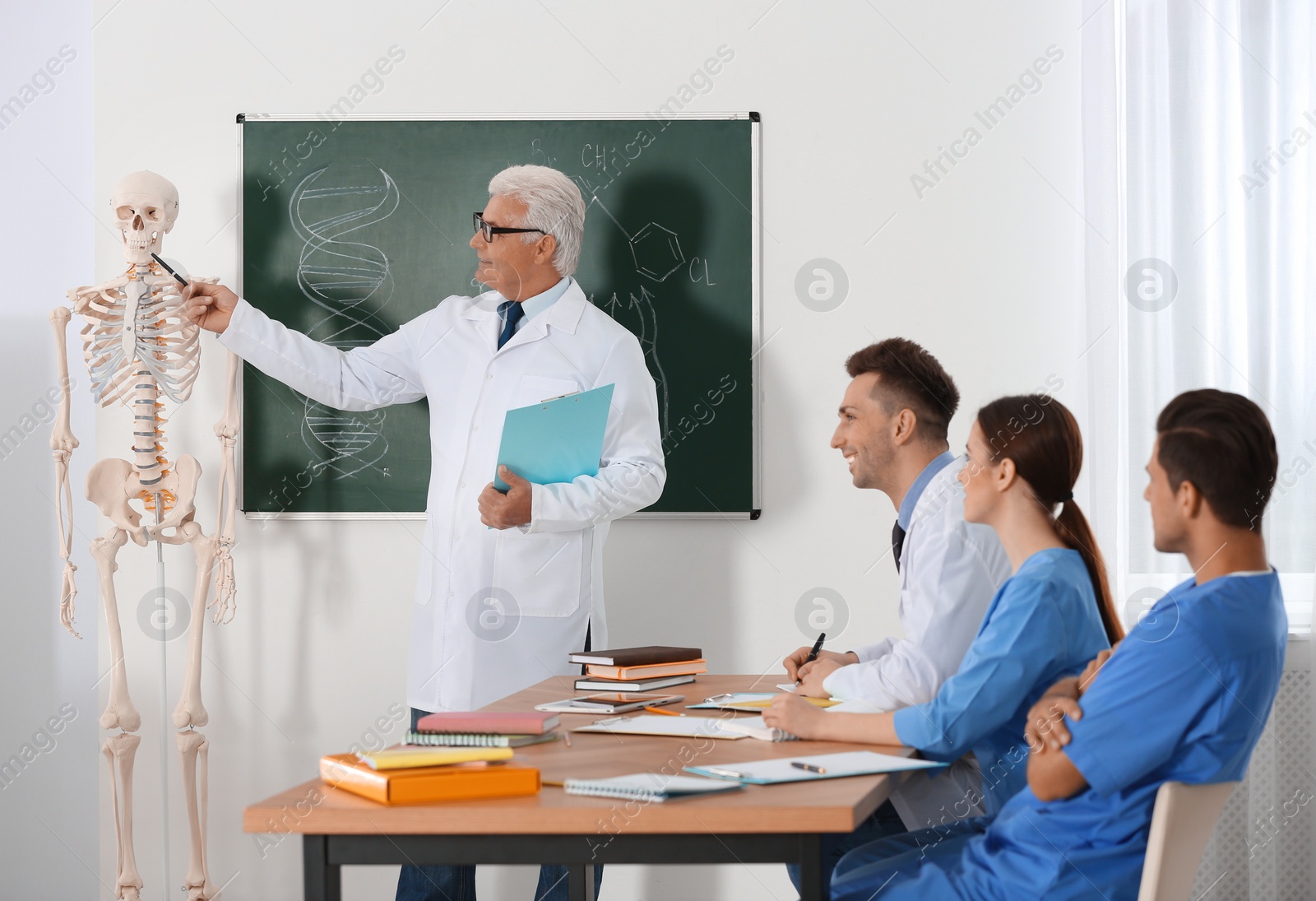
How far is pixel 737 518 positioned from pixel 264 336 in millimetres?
1448

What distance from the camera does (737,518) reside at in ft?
Result: 11.0

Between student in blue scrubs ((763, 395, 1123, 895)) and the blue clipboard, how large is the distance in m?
0.88

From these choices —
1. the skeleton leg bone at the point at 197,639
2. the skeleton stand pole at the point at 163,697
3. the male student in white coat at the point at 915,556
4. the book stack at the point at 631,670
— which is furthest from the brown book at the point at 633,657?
the skeleton stand pole at the point at 163,697

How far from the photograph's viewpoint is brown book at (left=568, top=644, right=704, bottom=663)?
7.66 ft

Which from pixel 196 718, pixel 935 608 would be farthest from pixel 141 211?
pixel 935 608

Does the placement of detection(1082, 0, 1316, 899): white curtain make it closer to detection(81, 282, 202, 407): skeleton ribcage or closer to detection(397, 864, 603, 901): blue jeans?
detection(397, 864, 603, 901): blue jeans

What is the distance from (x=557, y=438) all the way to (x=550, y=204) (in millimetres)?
739

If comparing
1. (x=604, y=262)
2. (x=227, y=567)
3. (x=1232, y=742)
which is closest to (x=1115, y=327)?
(x=604, y=262)

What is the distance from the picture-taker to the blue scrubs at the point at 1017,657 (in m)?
1.62

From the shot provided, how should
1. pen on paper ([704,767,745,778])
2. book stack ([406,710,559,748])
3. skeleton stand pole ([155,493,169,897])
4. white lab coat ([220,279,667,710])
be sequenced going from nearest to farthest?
pen on paper ([704,767,745,778])
book stack ([406,710,559,748])
white lab coat ([220,279,667,710])
skeleton stand pole ([155,493,169,897])

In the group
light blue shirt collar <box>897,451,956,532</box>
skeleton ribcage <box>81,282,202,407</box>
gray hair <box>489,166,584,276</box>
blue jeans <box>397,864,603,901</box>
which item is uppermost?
gray hair <box>489,166,584,276</box>

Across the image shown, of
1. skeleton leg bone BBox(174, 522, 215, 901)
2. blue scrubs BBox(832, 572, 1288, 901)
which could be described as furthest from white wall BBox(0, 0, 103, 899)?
blue scrubs BBox(832, 572, 1288, 901)

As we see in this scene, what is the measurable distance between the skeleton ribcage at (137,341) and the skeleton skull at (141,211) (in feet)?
Answer: 0.33

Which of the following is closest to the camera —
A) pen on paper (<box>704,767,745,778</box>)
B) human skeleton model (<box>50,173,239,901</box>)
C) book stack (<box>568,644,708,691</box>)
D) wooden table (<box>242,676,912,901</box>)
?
wooden table (<box>242,676,912,901</box>)
